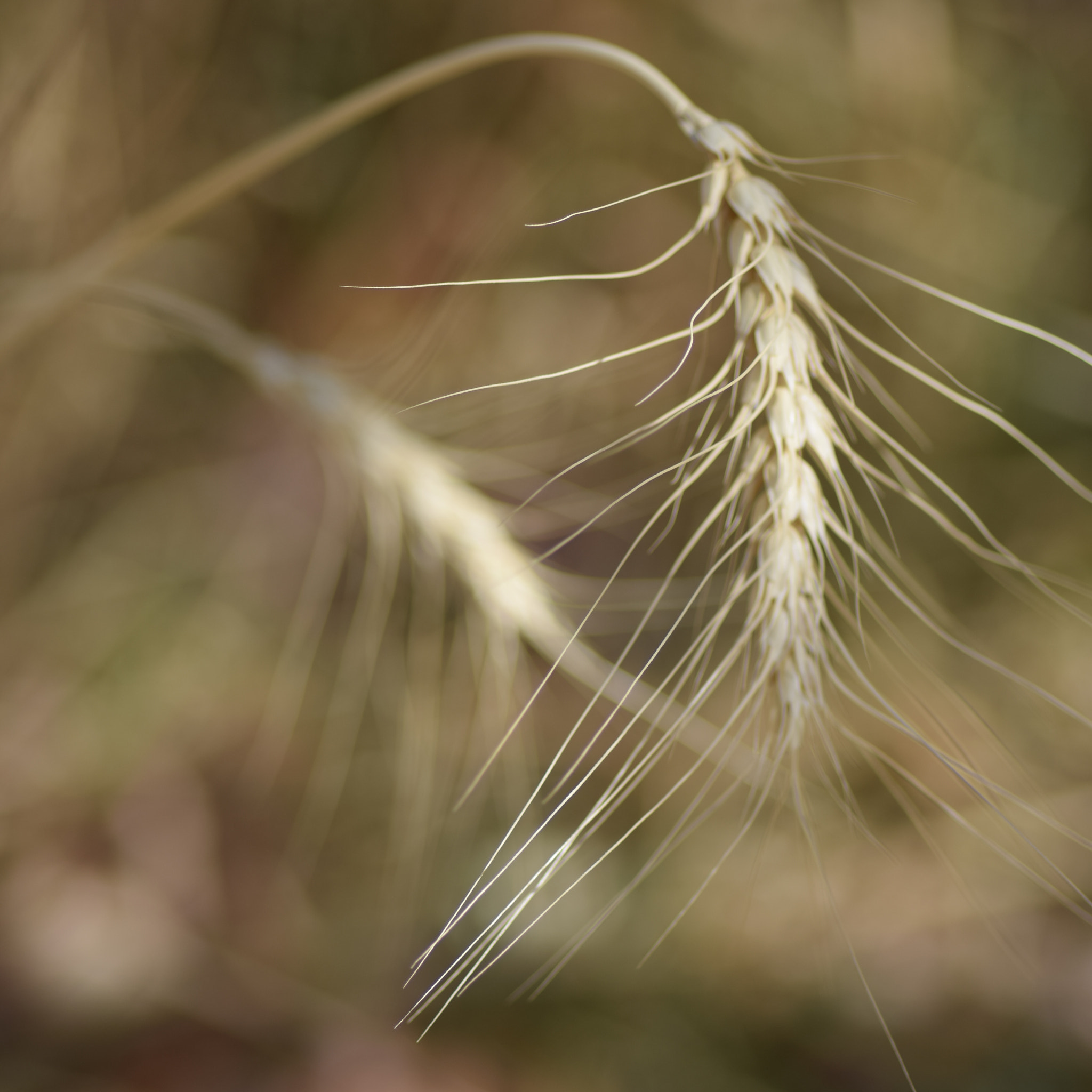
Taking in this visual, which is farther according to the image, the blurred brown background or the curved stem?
the blurred brown background

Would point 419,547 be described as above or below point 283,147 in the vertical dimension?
below

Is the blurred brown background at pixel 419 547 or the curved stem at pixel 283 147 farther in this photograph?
the blurred brown background at pixel 419 547

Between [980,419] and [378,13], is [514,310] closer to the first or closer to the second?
Answer: [378,13]

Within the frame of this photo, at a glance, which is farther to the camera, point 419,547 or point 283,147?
point 419,547

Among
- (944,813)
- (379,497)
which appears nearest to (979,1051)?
(944,813)
